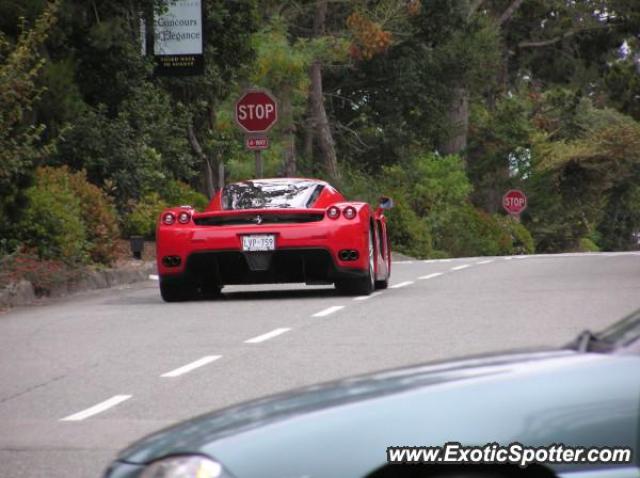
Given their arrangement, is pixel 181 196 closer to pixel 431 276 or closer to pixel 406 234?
pixel 431 276

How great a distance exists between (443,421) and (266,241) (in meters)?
12.8

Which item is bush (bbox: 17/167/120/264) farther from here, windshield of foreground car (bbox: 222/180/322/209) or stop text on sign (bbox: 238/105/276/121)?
windshield of foreground car (bbox: 222/180/322/209)

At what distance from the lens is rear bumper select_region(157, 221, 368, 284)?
16.4m

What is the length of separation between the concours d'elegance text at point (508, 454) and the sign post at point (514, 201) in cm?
5464

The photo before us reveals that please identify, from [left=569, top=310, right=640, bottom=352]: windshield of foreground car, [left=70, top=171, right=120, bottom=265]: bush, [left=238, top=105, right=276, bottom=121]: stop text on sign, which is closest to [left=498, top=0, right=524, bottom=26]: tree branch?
[left=238, top=105, right=276, bottom=121]: stop text on sign

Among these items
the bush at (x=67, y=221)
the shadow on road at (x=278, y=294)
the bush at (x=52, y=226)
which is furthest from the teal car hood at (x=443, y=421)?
the bush at (x=67, y=221)

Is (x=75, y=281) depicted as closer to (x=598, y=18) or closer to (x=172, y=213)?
(x=172, y=213)

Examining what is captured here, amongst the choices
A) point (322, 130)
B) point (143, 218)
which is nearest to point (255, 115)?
point (143, 218)

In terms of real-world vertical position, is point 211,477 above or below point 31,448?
above

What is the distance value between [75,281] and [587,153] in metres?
35.3

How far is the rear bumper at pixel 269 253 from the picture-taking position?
16438 mm

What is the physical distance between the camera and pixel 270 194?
56.0ft

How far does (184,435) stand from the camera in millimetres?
3996

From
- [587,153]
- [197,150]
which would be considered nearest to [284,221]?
[197,150]
